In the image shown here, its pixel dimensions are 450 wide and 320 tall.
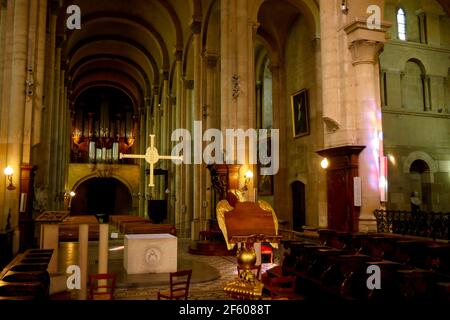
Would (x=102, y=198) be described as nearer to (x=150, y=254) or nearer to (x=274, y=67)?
(x=274, y=67)

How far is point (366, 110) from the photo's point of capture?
33.8ft

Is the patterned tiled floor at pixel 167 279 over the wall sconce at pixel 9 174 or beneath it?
beneath

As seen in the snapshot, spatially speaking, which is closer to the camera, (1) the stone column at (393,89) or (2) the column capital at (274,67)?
(1) the stone column at (393,89)

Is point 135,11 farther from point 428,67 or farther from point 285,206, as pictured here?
point 428,67

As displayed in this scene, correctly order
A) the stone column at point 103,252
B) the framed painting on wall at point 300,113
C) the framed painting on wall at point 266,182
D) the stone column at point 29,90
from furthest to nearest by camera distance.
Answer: the framed painting on wall at point 266,182, the framed painting on wall at point 300,113, the stone column at point 29,90, the stone column at point 103,252

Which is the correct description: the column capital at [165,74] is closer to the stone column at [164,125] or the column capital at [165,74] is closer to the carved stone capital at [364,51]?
the stone column at [164,125]

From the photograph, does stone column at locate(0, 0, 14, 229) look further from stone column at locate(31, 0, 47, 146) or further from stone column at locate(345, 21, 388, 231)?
stone column at locate(345, 21, 388, 231)

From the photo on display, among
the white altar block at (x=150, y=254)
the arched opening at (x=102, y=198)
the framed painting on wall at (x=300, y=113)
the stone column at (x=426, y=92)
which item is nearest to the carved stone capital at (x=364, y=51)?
the white altar block at (x=150, y=254)

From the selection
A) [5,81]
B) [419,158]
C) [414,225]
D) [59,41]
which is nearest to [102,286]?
[414,225]

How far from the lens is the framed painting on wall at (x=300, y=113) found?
1966 cm

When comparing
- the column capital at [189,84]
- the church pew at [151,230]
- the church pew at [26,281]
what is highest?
the column capital at [189,84]

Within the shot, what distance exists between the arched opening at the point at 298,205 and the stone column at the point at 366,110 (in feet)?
33.0

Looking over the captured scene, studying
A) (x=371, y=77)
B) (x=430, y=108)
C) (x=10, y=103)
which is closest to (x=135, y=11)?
(x=10, y=103)

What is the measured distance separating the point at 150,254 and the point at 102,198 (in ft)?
115
